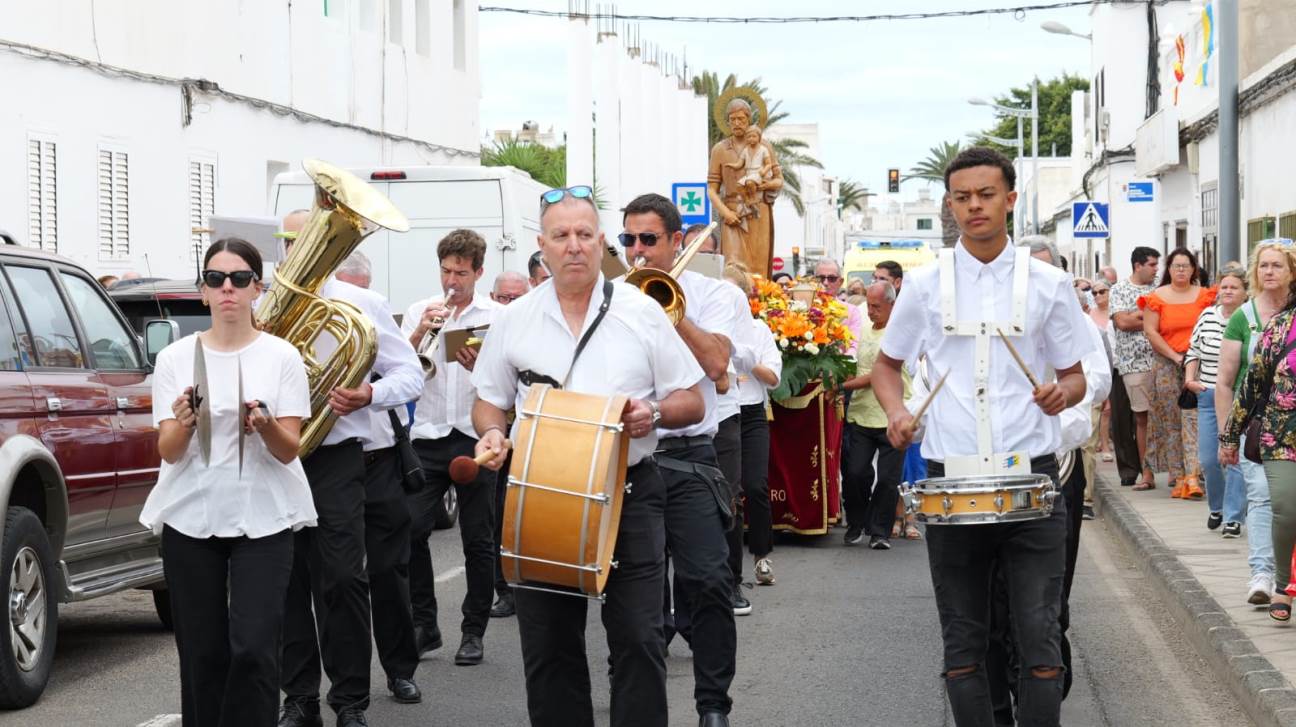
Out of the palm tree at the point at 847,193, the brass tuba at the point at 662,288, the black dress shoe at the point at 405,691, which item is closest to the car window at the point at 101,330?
the black dress shoe at the point at 405,691

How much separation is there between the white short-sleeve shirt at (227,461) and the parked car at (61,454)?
2063 millimetres

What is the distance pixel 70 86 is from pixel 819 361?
394 inches

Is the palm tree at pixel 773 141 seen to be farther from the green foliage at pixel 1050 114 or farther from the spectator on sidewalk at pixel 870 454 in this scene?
the spectator on sidewalk at pixel 870 454

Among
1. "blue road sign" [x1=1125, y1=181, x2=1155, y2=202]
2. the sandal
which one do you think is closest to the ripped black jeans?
the sandal

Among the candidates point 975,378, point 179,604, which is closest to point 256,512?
point 179,604

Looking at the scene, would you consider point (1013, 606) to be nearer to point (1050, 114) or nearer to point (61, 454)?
point (61, 454)

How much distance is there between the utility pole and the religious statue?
4285mm

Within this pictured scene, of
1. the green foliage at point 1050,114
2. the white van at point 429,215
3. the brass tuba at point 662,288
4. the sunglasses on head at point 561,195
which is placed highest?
Result: the green foliage at point 1050,114

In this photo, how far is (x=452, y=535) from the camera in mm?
14328

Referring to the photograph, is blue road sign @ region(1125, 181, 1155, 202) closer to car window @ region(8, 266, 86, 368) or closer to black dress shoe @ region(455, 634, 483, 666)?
black dress shoe @ region(455, 634, 483, 666)

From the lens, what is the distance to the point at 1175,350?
50.3ft

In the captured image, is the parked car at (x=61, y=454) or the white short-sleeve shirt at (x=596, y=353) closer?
the white short-sleeve shirt at (x=596, y=353)

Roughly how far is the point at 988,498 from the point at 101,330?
16.7ft

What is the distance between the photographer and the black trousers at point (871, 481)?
13.4 m
